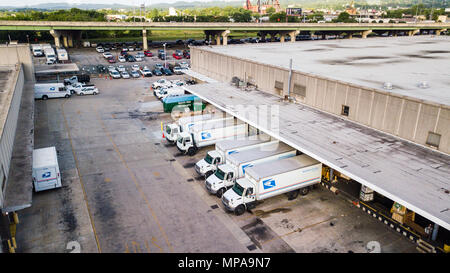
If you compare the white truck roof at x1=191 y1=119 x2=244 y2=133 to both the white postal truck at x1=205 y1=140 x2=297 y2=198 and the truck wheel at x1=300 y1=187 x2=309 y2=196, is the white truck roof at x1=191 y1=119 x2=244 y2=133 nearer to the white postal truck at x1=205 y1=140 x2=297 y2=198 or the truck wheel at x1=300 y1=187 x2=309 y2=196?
the white postal truck at x1=205 y1=140 x2=297 y2=198

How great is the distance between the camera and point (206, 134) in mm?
31094

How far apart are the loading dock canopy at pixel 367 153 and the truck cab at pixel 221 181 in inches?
170

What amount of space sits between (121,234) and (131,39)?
12097cm

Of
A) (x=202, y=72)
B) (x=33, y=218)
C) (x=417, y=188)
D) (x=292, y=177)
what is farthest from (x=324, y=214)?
(x=202, y=72)

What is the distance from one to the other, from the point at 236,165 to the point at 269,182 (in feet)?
10.1

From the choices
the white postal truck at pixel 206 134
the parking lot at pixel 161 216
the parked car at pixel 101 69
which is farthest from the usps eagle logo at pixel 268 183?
the parked car at pixel 101 69

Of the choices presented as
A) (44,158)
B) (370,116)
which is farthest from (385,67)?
(44,158)

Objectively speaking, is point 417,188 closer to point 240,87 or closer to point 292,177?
point 292,177

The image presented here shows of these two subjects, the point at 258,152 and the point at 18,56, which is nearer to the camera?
the point at 258,152

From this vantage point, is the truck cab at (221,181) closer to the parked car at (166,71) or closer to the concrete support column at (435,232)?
the concrete support column at (435,232)

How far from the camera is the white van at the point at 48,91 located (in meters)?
50.2

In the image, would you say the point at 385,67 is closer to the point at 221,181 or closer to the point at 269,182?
the point at 269,182

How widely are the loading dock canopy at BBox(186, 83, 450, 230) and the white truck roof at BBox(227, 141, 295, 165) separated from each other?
161 centimetres

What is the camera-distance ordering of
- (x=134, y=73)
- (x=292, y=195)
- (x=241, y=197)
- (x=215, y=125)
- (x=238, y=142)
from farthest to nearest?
(x=134, y=73), (x=215, y=125), (x=238, y=142), (x=292, y=195), (x=241, y=197)
